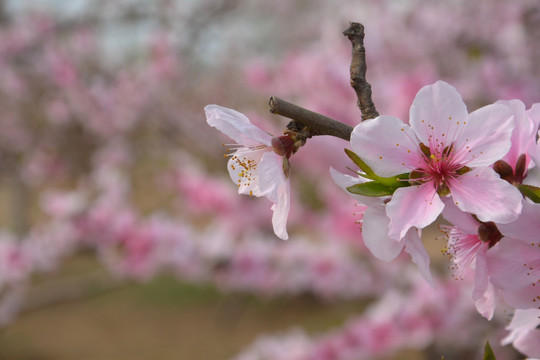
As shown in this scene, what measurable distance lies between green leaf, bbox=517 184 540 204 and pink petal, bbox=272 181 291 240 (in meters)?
0.27

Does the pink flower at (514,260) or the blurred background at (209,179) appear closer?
the pink flower at (514,260)

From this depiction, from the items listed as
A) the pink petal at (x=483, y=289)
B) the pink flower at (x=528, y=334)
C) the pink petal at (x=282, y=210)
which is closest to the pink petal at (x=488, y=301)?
the pink petal at (x=483, y=289)

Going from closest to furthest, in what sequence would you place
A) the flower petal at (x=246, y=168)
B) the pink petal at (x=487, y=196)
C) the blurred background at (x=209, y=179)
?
the pink petal at (x=487, y=196) → the flower petal at (x=246, y=168) → the blurred background at (x=209, y=179)

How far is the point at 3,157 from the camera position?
6.13 m

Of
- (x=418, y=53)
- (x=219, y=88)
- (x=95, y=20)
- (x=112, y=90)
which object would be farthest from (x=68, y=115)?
(x=418, y=53)

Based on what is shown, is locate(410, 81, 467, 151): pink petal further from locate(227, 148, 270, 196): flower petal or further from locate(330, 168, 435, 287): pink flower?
locate(227, 148, 270, 196): flower petal

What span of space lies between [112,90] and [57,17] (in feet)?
4.22

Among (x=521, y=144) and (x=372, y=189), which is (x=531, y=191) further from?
(x=372, y=189)

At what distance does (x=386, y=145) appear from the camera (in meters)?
0.57

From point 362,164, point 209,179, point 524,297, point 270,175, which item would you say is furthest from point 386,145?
point 209,179

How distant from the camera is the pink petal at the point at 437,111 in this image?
1.91 ft

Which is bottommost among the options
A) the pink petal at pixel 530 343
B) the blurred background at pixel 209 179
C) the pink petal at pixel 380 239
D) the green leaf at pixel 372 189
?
the pink petal at pixel 530 343

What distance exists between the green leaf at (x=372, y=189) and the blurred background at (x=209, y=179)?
21 cm

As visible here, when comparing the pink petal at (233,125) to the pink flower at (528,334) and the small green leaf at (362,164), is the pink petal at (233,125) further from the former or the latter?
the pink flower at (528,334)
